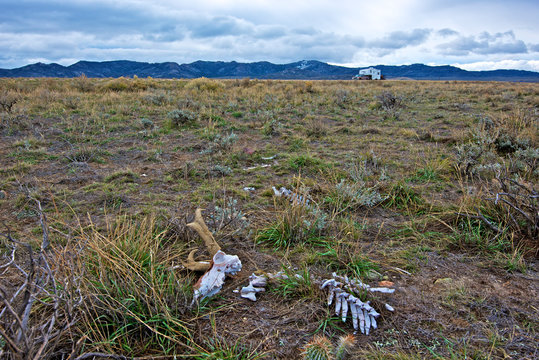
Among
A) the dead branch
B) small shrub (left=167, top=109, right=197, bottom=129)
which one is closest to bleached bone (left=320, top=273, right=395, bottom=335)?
the dead branch

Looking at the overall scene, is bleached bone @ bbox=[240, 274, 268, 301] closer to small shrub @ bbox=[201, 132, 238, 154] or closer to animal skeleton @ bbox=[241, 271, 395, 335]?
animal skeleton @ bbox=[241, 271, 395, 335]

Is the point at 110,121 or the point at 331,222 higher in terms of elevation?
the point at 110,121

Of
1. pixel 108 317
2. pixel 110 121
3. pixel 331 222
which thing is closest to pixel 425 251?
pixel 331 222

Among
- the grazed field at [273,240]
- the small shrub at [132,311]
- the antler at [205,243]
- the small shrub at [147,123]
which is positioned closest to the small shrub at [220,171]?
the grazed field at [273,240]

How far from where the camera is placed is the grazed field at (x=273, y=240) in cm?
184

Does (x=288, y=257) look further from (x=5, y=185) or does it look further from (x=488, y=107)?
(x=488, y=107)

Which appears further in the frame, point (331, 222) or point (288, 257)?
point (331, 222)

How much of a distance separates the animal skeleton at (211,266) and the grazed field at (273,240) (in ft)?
0.22

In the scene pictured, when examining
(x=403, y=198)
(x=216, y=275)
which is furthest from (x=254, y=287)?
(x=403, y=198)

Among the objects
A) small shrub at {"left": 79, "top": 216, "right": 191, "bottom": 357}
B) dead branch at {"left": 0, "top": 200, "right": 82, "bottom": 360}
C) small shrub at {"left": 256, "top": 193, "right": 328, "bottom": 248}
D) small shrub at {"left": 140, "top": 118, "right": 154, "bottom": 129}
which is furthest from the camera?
small shrub at {"left": 140, "top": 118, "right": 154, "bottom": 129}

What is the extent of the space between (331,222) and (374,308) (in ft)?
4.15

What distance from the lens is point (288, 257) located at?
2822 millimetres

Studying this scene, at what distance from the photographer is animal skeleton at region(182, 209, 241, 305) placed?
226cm

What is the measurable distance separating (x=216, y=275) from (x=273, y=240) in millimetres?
845
